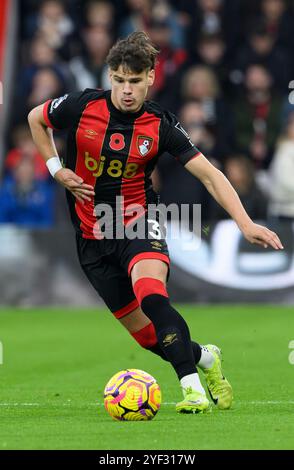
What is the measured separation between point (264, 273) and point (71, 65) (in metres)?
4.44

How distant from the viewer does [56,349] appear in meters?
12.4

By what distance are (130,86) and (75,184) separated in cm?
79

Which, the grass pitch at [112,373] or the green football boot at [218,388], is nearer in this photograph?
the grass pitch at [112,373]

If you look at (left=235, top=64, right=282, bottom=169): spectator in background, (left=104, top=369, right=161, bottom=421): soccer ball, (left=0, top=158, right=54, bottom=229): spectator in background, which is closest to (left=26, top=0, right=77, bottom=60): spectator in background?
(left=0, top=158, right=54, bottom=229): spectator in background

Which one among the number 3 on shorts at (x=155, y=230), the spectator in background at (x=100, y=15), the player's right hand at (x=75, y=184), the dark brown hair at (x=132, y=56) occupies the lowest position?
the number 3 on shorts at (x=155, y=230)

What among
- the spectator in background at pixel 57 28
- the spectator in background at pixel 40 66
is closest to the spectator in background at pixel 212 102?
the spectator in background at pixel 40 66

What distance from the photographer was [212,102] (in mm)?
17031

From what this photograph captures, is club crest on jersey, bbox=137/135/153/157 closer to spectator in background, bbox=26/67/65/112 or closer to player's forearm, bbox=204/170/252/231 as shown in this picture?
player's forearm, bbox=204/170/252/231

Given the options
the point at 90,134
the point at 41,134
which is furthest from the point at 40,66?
the point at 90,134

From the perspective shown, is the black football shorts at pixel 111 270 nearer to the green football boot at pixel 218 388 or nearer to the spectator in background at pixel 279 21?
the green football boot at pixel 218 388

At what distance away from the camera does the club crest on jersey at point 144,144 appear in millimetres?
7832

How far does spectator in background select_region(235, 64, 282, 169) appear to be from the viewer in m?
17.4

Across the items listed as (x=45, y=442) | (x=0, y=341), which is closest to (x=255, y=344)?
(x=0, y=341)

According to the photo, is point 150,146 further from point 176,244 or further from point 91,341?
point 176,244
